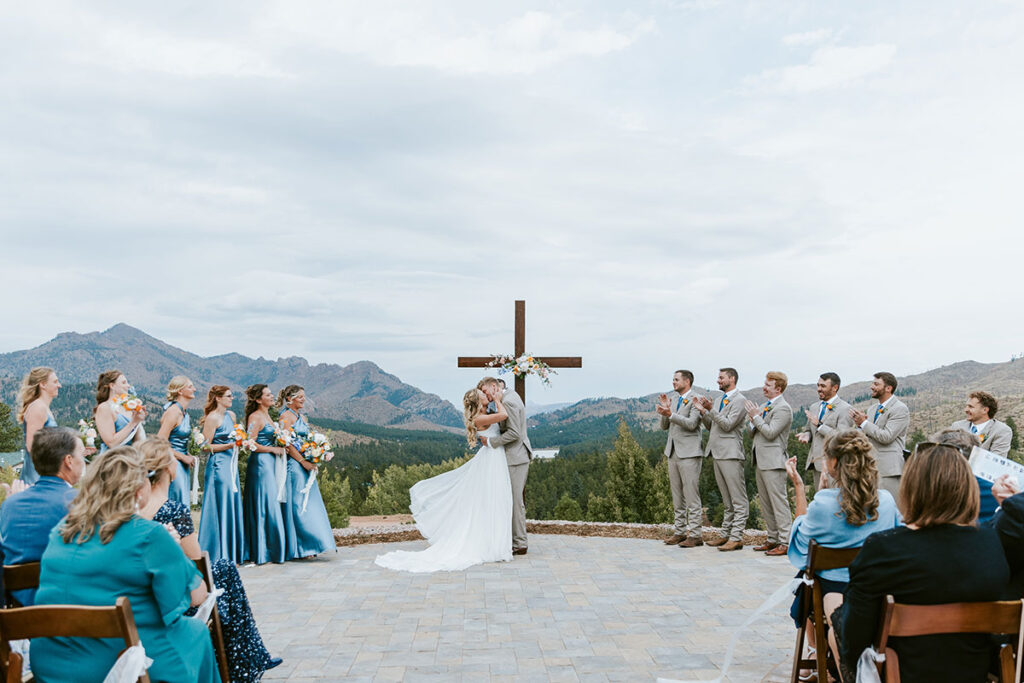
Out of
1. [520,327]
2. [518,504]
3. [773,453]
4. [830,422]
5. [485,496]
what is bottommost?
[518,504]

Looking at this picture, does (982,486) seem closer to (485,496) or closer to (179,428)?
(485,496)

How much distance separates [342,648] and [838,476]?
12.2 feet

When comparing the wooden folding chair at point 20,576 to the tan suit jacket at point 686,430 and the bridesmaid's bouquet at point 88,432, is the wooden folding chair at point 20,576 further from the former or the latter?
the tan suit jacket at point 686,430

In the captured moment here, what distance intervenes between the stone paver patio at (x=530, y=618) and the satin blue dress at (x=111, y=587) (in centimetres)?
200

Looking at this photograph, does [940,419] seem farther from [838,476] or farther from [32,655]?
[32,655]

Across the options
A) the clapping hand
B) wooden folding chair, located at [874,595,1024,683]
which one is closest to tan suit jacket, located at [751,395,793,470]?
the clapping hand

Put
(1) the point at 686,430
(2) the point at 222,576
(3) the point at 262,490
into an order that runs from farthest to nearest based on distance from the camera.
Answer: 1. (1) the point at 686,430
2. (3) the point at 262,490
3. (2) the point at 222,576

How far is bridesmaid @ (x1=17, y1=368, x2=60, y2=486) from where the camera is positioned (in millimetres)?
6805

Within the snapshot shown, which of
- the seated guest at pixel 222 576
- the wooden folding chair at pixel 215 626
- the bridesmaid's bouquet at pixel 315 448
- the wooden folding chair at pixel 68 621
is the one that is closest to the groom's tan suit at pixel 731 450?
the bridesmaid's bouquet at pixel 315 448

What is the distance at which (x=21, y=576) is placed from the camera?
384cm

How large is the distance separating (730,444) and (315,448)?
498 centimetres

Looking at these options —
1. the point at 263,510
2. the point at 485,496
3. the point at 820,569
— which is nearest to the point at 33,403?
the point at 263,510

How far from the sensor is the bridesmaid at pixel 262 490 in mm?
8961

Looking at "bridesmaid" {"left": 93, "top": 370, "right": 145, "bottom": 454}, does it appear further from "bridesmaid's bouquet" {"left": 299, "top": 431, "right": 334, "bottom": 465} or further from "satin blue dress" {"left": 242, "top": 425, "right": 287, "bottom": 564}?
"bridesmaid's bouquet" {"left": 299, "top": 431, "right": 334, "bottom": 465}
